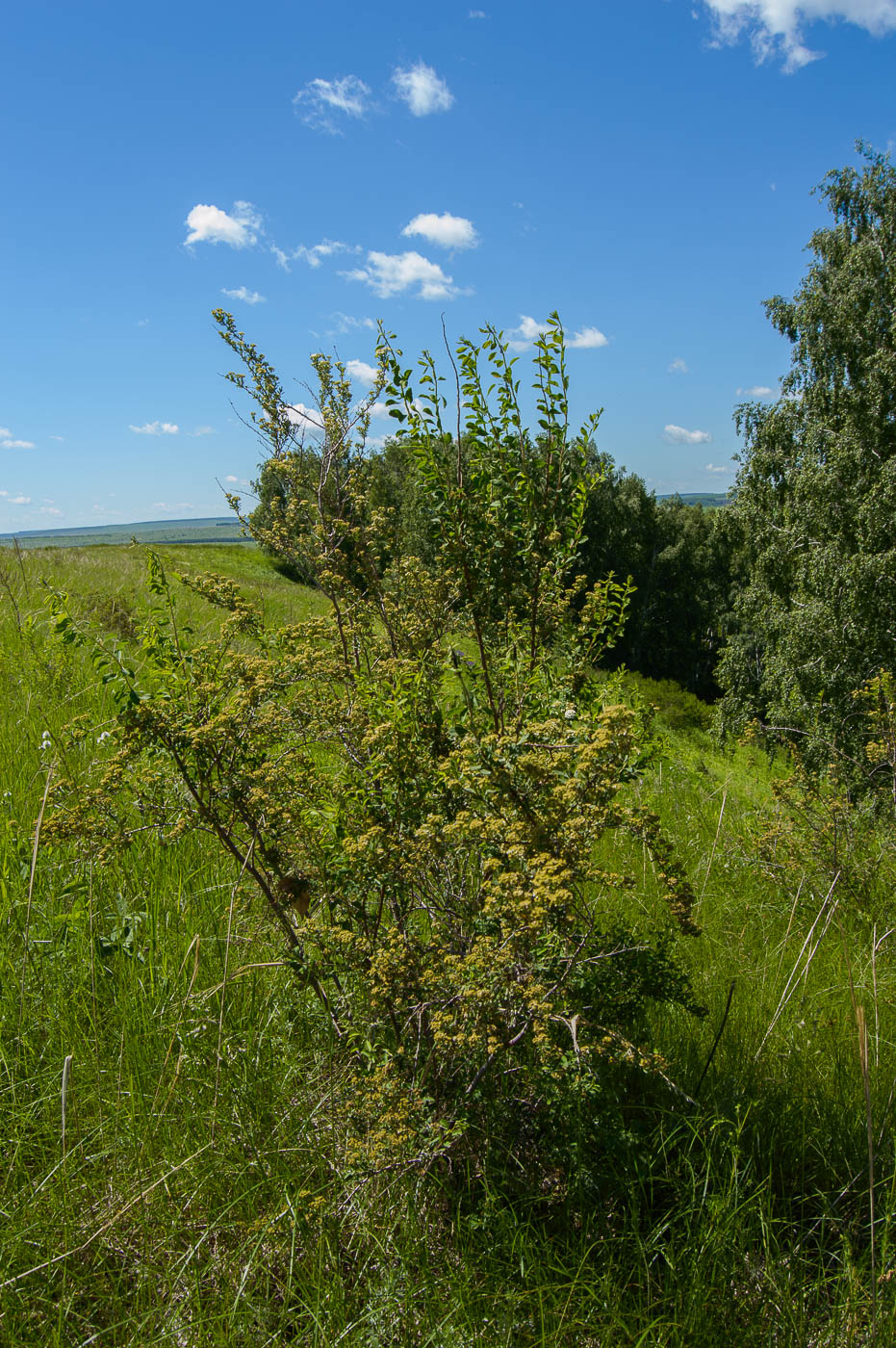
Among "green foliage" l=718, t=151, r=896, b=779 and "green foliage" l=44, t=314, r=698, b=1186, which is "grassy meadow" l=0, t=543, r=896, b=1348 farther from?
"green foliage" l=718, t=151, r=896, b=779

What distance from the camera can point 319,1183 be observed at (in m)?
1.84

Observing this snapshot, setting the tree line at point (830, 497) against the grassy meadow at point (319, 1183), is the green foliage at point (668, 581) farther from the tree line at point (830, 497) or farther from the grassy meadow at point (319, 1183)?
the grassy meadow at point (319, 1183)

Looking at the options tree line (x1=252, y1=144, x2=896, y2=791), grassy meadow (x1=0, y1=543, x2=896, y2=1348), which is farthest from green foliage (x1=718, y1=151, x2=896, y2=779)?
grassy meadow (x1=0, y1=543, x2=896, y2=1348)

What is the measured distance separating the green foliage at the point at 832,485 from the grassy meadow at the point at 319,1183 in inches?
523

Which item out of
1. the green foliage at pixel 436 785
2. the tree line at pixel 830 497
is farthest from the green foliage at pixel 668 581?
the green foliage at pixel 436 785

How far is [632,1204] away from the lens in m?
1.73

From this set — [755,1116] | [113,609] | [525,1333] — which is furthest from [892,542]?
[525,1333]

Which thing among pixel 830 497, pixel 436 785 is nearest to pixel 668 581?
pixel 830 497

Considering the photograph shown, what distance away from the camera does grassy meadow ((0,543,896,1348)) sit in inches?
60.4

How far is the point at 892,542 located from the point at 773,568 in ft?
11.4

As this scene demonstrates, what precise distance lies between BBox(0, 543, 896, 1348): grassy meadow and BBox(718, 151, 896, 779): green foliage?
13.3m

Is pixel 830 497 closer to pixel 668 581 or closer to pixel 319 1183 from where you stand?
pixel 319 1183

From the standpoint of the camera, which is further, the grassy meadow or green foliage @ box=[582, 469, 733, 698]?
green foliage @ box=[582, 469, 733, 698]

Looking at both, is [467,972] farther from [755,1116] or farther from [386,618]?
[386,618]
